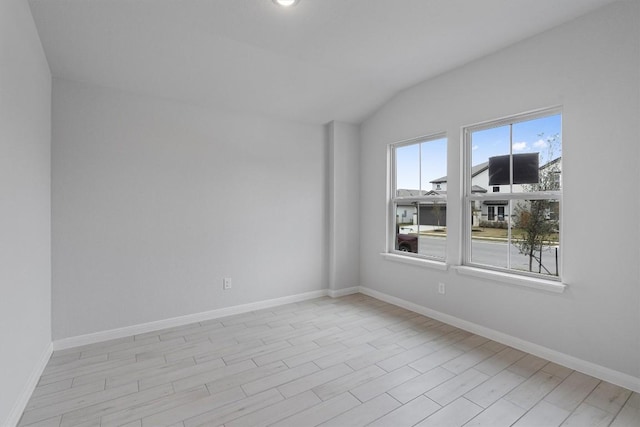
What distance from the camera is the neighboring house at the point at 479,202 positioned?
8.82 feet

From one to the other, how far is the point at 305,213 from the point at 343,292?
126 cm

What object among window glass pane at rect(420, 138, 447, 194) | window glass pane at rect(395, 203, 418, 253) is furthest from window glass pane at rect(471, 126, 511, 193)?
window glass pane at rect(395, 203, 418, 253)

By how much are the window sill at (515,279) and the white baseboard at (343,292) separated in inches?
66.1

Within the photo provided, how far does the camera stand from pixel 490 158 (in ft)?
10.2

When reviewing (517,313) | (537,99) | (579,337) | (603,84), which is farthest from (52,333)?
(603,84)

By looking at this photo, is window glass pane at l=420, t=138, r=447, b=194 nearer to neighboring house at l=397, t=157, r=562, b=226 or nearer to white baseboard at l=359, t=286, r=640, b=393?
neighboring house at l=397, t=157, r=562, b=226

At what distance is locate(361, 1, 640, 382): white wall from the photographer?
7.16ft

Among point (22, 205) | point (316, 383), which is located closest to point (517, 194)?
point (316, 383)

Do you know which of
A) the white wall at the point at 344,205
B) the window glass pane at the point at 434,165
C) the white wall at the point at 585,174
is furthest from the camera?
the white wall at the point at 344,205

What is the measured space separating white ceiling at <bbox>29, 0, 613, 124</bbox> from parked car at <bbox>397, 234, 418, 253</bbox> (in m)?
1.89

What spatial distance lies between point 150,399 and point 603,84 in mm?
3896

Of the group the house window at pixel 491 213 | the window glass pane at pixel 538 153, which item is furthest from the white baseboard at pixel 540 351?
the window glass pane at pixel 538 153

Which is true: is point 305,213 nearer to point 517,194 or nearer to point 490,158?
point 490,158

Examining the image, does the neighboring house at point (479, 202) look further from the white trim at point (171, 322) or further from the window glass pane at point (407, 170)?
the white trim at point (171, 322)
